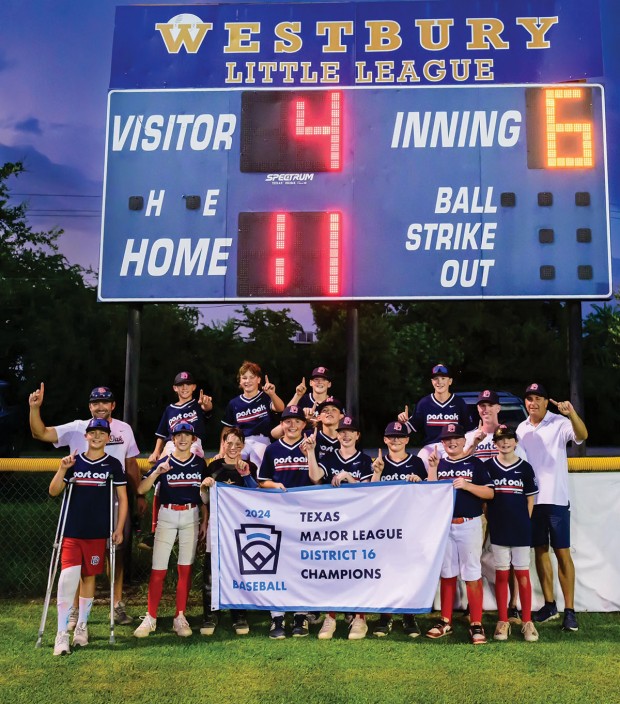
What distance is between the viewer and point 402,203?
6.77 metres

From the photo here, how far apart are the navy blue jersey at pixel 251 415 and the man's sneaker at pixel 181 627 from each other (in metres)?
1.75

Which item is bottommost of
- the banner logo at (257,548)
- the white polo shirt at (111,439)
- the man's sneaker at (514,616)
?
the man's sneaker at (514,616)

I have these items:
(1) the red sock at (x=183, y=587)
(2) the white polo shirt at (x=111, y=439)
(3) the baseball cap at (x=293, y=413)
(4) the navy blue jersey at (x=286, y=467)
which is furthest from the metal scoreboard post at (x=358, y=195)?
(1) the red sock at (x=183, y=587)

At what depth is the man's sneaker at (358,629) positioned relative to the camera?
193 inches

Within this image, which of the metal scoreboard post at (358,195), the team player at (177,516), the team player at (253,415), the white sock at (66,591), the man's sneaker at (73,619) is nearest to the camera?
the white sock at (66,591)

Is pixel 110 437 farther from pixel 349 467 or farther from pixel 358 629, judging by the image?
pixel 358 629

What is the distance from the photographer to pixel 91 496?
4969mm

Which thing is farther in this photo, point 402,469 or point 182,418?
point 182,418

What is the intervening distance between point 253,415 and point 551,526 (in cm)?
273

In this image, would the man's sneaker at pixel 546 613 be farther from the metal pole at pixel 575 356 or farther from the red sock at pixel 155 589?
the red sock at pixel 155 589

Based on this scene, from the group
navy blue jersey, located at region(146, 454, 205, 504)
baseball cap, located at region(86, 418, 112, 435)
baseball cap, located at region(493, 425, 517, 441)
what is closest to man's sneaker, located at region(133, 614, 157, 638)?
navy blue jersey, located at region(146, 454, 205, 504)

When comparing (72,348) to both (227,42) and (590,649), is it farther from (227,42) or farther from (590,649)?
(590,649)

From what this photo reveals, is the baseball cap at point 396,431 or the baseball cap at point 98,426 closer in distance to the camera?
the baseball cap at point 98,426

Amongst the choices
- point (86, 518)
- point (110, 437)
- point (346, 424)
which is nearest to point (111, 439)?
point (110, 437)
